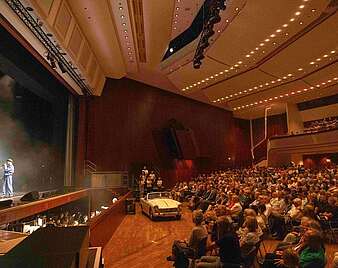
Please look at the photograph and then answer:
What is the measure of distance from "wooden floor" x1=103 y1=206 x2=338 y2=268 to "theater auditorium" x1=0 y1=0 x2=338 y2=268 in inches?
1.8

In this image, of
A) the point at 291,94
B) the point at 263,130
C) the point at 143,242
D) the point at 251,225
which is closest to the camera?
the point at 251,225

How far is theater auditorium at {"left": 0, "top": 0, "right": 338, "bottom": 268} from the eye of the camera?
17.1ft

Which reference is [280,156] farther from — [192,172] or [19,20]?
[19,20]

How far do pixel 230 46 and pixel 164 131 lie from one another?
7.88 metres

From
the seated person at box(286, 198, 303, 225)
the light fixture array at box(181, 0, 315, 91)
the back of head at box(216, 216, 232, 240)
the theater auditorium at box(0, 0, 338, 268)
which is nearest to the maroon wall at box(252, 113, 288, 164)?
the theater auditorium at box(0, 0, 338, 268)

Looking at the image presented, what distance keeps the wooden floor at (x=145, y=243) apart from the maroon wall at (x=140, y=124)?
7.32 meters

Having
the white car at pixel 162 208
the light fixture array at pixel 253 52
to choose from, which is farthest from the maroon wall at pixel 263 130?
the white car at pixel 162 208

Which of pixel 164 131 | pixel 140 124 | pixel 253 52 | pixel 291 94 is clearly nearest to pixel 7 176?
pixel 140 124

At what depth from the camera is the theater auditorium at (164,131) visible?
17.1ft

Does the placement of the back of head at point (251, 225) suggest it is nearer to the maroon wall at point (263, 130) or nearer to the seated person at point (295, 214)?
the seated person at point (295, 214)

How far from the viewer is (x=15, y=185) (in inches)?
544

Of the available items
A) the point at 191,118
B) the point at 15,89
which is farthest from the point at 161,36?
the point at 191,118

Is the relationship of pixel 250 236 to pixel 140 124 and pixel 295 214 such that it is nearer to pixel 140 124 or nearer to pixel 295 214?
pixel 295 214

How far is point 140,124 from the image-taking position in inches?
790
